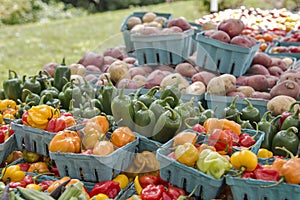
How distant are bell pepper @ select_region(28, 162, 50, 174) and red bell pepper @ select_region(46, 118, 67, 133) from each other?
0.24 meters

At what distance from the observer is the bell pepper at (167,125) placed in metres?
2.72

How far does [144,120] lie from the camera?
276 centimetres

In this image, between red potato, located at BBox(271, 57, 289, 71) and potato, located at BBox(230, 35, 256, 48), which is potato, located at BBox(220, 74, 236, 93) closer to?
potato, located at BBox(230, 35, 256, 48)

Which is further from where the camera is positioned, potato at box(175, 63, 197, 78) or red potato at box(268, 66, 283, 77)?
red potato at box(268, 66, 283, 77)

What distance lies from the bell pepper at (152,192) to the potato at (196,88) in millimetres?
1489

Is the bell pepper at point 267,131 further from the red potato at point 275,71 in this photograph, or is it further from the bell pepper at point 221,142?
the red potato at point 275,71

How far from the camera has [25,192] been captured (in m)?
2.28

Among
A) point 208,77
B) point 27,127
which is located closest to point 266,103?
point 208,77

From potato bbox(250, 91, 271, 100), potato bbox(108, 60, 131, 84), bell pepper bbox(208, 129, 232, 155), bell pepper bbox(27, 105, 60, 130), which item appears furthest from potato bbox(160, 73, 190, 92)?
bell pepper bbox(208, 129, 232, 155)

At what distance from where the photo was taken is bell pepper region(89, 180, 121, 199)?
2.55m

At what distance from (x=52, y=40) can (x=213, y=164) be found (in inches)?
348

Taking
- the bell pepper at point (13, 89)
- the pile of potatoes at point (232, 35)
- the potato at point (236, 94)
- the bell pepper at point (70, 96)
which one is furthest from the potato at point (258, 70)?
the bell pepper at point (13, 89)

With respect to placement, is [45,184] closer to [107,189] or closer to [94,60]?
[107,189]

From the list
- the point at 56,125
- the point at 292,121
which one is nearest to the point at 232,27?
the point at 292,121
